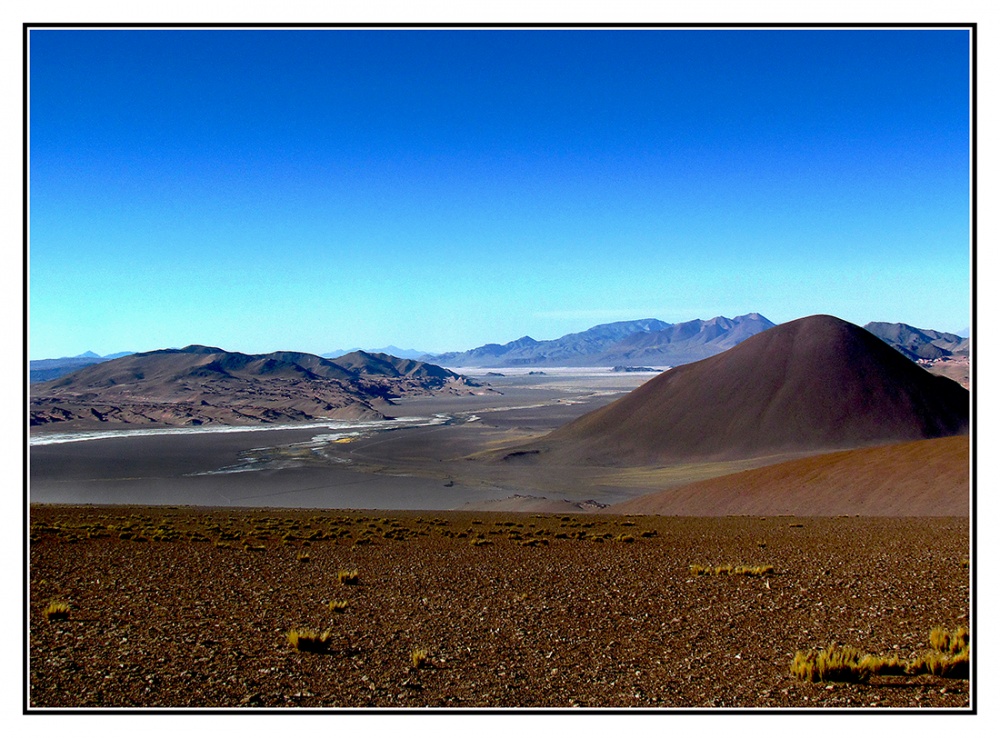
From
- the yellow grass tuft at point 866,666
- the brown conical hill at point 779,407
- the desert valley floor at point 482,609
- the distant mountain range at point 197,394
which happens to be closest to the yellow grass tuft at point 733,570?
the desert valley floor at point 482,609

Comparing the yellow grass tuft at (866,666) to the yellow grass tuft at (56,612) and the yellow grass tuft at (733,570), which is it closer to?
the yellow grass tuft at (733,570)

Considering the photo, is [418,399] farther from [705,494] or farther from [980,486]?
[980,486]

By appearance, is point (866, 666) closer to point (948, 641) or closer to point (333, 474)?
point (948, 641)

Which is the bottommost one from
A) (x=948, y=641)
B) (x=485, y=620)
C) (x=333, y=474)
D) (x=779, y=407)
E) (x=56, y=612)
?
(x=333, y=474)

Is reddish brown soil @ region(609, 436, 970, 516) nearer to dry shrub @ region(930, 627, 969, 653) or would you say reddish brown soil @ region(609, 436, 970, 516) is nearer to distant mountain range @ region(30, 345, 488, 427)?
dry shrub @ region(930, 627, 969, 653)

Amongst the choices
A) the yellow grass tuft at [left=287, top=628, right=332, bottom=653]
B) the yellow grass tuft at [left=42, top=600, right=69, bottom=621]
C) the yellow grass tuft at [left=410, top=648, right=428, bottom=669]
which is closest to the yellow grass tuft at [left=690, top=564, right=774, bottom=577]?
the yellow grass tuft at [left=410, top=648, right=428, bottom=669]

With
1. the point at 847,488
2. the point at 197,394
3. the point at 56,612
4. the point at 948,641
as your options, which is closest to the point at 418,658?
the point at 56,612

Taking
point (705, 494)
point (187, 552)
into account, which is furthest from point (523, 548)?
point (705, 494)
